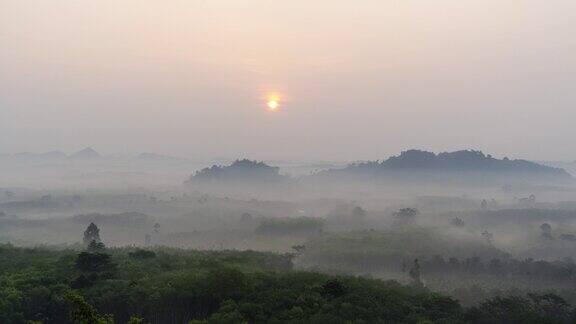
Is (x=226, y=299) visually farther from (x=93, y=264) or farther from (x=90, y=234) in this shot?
(x=90, y=234)

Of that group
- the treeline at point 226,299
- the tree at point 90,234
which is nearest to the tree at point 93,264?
the treeline at point 226,299

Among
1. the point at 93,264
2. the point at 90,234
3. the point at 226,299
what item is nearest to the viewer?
the point at 226,299

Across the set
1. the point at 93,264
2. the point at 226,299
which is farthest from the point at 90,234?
the point at 226,299

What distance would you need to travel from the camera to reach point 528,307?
88.0 metres

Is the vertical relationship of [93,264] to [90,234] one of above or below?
above

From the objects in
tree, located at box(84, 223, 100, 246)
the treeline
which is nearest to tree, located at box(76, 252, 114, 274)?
the treeline

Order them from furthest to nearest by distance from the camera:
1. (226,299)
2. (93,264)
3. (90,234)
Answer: (90,234) < (93,264) < (226,299)

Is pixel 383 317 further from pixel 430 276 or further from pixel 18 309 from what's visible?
pixel 430 276

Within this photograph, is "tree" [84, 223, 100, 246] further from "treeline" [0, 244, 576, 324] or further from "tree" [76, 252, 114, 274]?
"tree" [76, 252, 114, 274]

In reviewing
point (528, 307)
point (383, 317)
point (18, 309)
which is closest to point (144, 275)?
point (18, 309)

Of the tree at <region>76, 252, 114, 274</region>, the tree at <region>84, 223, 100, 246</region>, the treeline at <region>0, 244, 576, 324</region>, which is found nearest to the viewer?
the treeline at <region>0, 244, 576, 324</region>

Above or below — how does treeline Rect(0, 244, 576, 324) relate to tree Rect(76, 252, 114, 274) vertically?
below

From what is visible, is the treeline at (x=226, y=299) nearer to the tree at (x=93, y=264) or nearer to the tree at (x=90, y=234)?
the tree at (x=93, y=264)

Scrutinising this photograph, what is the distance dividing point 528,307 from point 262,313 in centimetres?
5366
